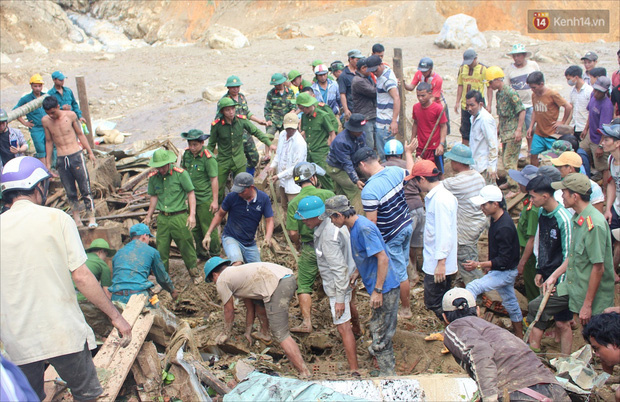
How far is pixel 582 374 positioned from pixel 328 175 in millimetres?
4460

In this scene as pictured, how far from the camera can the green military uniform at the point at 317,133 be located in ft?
27.2

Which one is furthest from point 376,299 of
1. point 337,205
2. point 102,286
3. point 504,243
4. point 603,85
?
point 603,85

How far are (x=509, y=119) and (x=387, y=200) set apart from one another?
12.0ft

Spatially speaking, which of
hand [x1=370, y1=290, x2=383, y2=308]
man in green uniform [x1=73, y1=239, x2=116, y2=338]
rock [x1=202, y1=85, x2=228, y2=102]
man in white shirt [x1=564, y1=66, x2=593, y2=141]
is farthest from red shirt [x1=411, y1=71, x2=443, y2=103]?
rock [x1=202, y1=85, x2=228, y2=102]

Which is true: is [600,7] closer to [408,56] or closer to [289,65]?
[408,56]

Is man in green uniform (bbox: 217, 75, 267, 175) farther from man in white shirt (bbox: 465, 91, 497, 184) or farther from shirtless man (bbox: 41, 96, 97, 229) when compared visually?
man in white shirt (bbox: 465, 91, 497, 184)

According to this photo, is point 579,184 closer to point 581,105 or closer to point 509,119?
Result: point 509,119

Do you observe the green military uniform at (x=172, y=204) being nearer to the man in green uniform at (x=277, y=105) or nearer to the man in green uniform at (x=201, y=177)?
the man in green uniform at (x=201, y=177)

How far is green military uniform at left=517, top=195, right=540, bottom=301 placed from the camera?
5723 mm

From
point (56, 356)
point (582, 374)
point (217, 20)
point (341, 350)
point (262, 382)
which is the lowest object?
point (341, 350)

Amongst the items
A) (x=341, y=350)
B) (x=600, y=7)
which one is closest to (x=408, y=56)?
(x=341, y=350)

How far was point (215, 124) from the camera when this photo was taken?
823cm

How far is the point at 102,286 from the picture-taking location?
6031 millimetres

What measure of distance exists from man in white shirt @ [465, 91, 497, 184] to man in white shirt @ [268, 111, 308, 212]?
7.95ft
